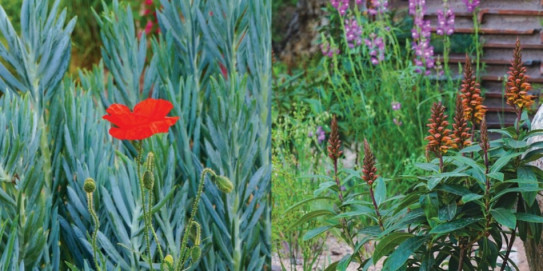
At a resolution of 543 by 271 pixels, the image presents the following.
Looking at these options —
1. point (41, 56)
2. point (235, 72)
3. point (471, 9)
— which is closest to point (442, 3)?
A: point (471, 9)

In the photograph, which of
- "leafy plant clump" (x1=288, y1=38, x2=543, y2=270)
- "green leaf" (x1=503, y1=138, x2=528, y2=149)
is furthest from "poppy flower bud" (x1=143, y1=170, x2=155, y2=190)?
"green leaf" (x1=503, y1=138, x2=528, y2=149)

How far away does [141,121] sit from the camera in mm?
1431

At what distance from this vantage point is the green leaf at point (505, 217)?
6.32 ft

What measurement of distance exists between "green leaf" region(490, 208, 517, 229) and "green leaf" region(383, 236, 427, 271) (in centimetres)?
23

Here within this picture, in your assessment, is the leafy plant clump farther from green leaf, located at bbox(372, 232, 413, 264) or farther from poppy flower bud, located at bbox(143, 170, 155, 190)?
poppy flower bud, located at bbox(143, 170, 155, 190)

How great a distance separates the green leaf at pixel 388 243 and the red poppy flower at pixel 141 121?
89 cm

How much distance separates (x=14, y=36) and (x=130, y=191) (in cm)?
44

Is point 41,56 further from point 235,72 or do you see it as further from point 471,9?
point 471,9

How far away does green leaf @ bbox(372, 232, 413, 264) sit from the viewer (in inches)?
84.4

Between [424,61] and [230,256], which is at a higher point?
[424,61]

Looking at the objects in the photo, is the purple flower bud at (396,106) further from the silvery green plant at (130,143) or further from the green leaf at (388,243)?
the silvery green plant at (130,143)

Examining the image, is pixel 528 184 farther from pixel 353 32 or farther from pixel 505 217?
pixel 353 32

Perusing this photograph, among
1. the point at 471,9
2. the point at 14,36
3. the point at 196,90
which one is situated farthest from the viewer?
the point at 471,9

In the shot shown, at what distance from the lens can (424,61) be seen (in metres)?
4.11
